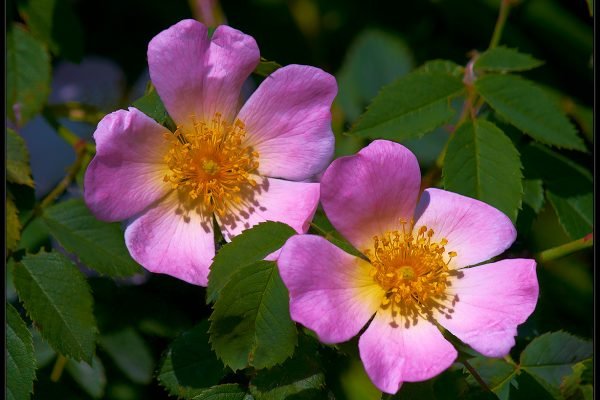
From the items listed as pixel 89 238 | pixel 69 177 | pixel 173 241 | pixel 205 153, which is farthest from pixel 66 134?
pixel 173 241

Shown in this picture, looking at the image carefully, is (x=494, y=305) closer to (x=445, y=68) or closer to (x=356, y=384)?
(x=356, y=384)

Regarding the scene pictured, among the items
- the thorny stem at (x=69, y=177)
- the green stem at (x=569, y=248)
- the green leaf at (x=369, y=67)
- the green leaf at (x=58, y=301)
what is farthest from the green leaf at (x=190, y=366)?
the green leaf at (x=369, y=67)

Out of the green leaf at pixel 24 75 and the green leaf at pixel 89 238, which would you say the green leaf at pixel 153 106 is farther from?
the green leaf at pixel 24 75

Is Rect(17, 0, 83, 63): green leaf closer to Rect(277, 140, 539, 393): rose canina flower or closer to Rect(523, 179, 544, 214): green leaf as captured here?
Rect(277, 140, 539, 393): rose canina flower

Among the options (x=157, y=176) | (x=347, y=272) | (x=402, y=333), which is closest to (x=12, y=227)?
(x=157, y=176)

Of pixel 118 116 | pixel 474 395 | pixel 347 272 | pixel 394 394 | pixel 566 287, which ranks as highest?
pixel 118 116

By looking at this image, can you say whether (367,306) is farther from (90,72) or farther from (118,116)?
(90,72)
